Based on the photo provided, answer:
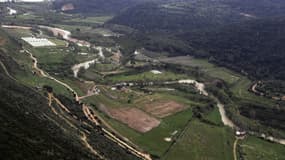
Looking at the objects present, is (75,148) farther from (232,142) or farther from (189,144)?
(232,142)

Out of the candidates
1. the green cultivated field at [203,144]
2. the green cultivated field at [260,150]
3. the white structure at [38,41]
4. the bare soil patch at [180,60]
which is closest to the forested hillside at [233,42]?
the bare soil patch at [180,60]

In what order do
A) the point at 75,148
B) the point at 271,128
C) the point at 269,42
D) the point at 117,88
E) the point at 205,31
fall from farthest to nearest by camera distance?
the point at 205,31 → the point at 269,42 → the point at 117,88 → the point at 271,128 → the point at 75,148

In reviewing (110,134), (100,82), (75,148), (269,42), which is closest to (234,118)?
(110,134)

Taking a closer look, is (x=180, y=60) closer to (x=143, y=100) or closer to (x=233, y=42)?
(x=233, y=42)

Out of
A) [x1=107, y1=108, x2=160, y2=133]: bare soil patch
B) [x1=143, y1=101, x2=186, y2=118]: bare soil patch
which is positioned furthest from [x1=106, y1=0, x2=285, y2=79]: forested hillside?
[x1=107, y1=108, x2=160, y2=133]: bare soil patch

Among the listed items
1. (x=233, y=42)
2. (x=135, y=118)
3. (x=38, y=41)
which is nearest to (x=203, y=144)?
(x=135, y=118)

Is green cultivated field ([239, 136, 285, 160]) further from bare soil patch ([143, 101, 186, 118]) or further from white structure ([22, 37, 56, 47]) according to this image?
white structure ([22, 37, 56, 47])

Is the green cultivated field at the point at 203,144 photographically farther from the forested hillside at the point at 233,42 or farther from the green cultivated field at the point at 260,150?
the forested hillside at the point at 233,42
